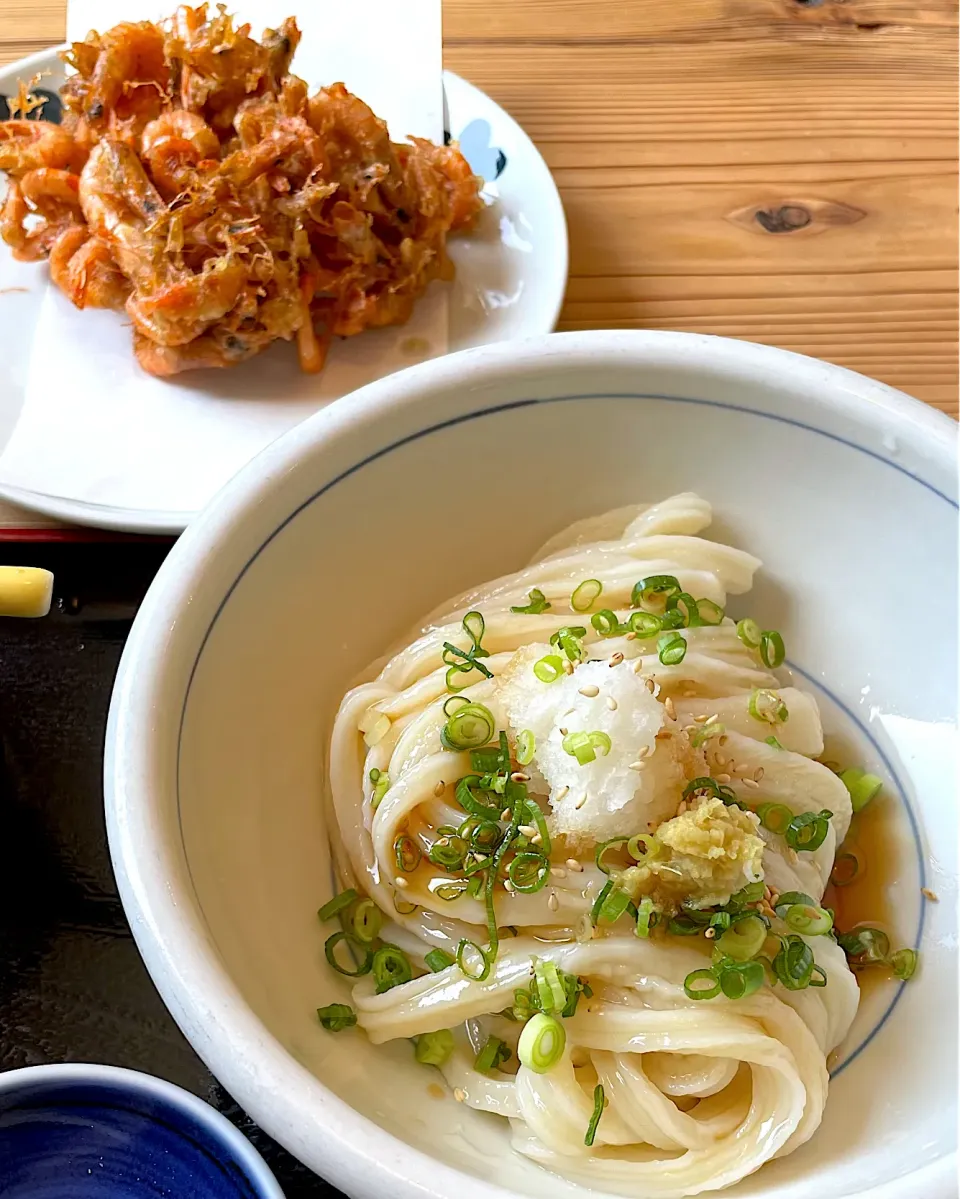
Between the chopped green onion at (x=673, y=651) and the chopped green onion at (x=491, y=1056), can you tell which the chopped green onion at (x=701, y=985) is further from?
the chopped green onion at (x=673, y=651)

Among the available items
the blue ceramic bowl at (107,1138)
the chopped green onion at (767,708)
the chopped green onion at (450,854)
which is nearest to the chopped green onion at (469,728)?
the chopped green onion at (450,854)

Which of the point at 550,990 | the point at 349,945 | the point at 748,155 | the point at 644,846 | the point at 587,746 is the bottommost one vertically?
the point at 349,945

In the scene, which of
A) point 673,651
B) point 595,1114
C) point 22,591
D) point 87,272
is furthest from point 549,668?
point 87,272

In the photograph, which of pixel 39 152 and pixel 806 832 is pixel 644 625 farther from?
pixel 39 152

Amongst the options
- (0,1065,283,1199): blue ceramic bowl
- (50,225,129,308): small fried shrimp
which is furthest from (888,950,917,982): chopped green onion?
(50,225,129,308): small fried shrimp

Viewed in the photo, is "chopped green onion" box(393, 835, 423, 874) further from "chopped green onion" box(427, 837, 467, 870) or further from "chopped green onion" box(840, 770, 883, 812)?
"chopped green onion" box(840, 770, 883, 812)

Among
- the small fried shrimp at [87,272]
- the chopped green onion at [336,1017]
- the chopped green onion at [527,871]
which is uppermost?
the small fried shrimp at [87,272]

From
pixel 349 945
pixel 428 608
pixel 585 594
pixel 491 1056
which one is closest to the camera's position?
pixel 491 1056
